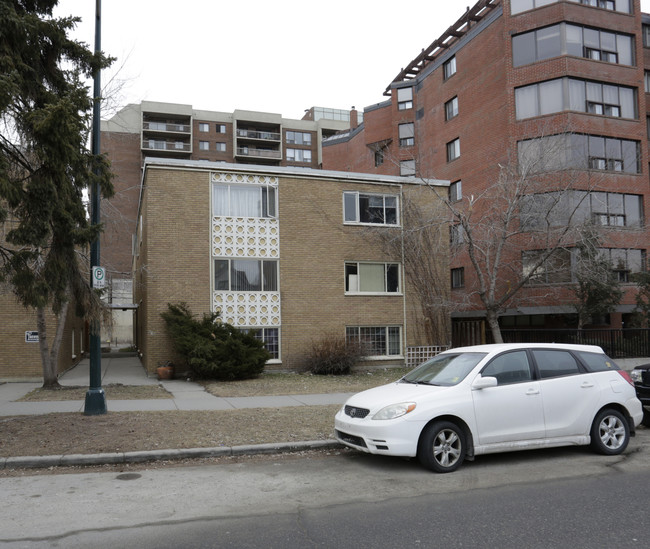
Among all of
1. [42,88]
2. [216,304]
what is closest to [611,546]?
[42,88]

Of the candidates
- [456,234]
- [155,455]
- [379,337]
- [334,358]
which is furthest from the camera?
[456,234]

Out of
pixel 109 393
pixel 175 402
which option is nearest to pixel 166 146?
pixel 109 393

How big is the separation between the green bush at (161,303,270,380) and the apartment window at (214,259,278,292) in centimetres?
186

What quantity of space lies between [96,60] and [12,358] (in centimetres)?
1185

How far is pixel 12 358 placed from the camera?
1783 centimetres

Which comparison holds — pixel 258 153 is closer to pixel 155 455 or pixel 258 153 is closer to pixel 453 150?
pixel 453 150

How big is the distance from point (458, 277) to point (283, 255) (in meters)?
15.3

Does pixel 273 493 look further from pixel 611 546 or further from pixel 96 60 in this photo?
pixel 96 60

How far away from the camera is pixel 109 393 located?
1411 centimetres

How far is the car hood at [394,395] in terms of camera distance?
718 cm

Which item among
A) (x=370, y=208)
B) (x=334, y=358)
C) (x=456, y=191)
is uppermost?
(x=456, y=191)

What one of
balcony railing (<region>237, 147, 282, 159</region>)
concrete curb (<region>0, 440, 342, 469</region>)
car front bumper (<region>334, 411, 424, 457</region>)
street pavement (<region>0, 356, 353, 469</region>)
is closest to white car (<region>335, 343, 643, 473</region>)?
car front bumper (<region>334, 411, 424, 457</region>)

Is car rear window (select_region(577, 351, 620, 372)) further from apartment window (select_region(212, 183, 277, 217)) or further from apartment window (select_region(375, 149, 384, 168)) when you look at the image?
apartment window (select_region(375, 149, 384, 168))

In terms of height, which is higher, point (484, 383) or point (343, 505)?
point (484, 383)
